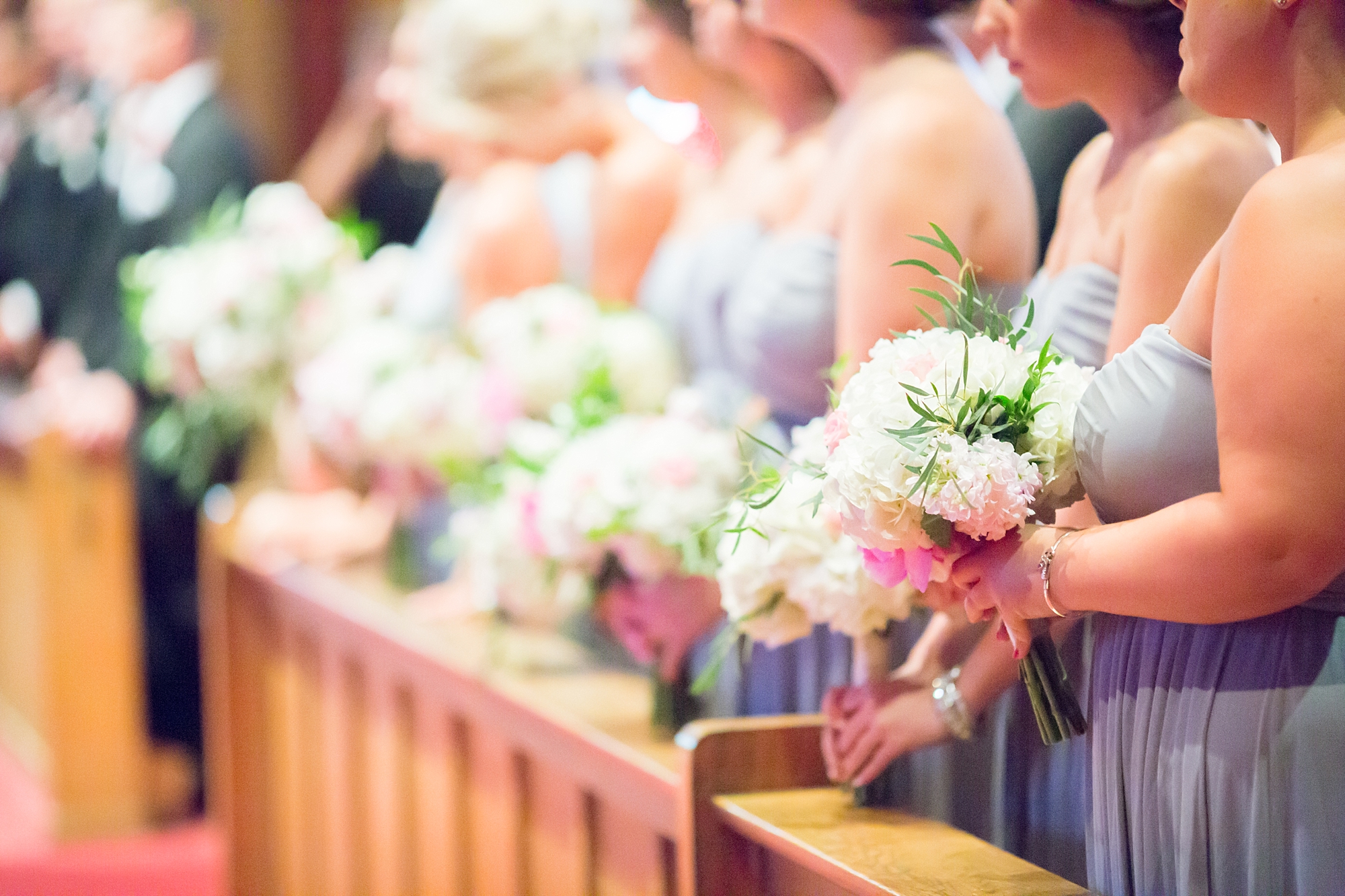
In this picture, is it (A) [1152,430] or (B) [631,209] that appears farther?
(B) [631,209]

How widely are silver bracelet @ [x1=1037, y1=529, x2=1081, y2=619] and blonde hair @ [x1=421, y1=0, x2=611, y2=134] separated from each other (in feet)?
7.10

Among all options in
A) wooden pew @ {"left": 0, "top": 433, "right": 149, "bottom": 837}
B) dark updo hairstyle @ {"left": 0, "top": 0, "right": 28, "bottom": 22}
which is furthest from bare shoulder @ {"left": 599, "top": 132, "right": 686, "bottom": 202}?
dark updo hairstyle @ {"left": 0, "top": 0, "right": 28, "bottom": 22}

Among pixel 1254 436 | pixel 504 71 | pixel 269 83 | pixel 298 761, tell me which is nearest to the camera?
pixel 1254 436

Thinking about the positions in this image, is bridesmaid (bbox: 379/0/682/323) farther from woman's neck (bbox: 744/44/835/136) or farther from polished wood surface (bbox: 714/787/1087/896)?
polished wood surface (bbox: 714/787/1087/896)

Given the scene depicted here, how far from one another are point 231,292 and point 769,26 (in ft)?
7.06

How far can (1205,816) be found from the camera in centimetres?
127

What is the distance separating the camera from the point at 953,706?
5.47ft

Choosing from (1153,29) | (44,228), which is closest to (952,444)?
(1153,29)

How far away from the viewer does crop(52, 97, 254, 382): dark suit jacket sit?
498 cm

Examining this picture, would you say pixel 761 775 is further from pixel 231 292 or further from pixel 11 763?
pixel 11 763

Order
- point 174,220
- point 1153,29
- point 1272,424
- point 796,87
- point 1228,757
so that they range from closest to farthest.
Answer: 1. point 1272,424
2. point 1228,757
3. point 1153,29
4. point 796,87
5. point 174,220

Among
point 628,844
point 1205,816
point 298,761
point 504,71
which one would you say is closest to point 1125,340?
point 1205,816

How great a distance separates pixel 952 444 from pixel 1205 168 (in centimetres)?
49

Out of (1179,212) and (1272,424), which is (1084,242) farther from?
(1272,424)
